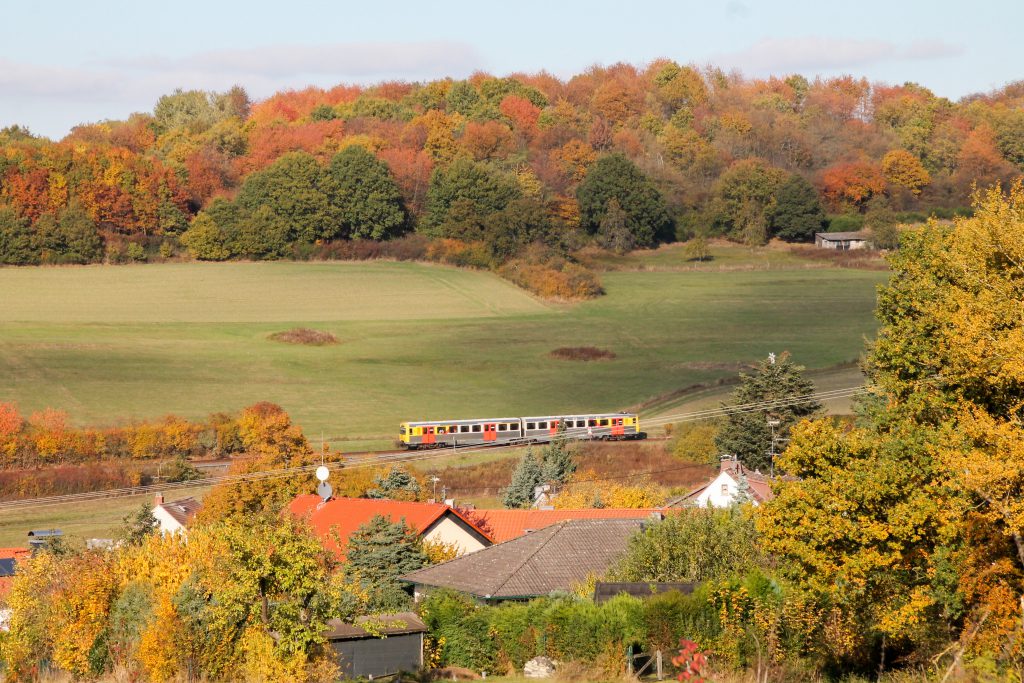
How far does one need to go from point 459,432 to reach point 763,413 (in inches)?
648

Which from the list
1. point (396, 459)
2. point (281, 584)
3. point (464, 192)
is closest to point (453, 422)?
point (396, 459)

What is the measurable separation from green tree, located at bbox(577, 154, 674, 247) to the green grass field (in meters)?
12.8

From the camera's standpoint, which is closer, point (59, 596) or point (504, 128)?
point (59, 596)

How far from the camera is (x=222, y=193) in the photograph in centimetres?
13838

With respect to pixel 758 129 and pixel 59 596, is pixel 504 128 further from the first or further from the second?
pixel 59 596

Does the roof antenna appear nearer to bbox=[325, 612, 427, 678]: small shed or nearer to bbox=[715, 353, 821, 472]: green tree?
bbox=[715, 353, 821, 472]: green tree

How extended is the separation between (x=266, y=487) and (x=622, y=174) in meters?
86.9

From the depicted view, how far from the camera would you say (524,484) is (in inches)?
2479

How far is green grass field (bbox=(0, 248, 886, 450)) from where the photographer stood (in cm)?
8106

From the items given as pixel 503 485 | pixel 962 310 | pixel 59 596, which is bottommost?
pixel 503 485

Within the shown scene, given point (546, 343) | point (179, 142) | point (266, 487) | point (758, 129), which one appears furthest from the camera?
point (758, 129)

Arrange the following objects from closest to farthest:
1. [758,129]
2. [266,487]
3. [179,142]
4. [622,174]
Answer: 1. [266,487]
2. [622,174]
3. [179,142]
4. [758,129]

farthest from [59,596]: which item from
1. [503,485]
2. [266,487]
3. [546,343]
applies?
[546,343]

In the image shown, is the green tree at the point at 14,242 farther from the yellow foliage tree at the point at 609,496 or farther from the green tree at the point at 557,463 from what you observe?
the yellow foliage tree at the point at 609,496
